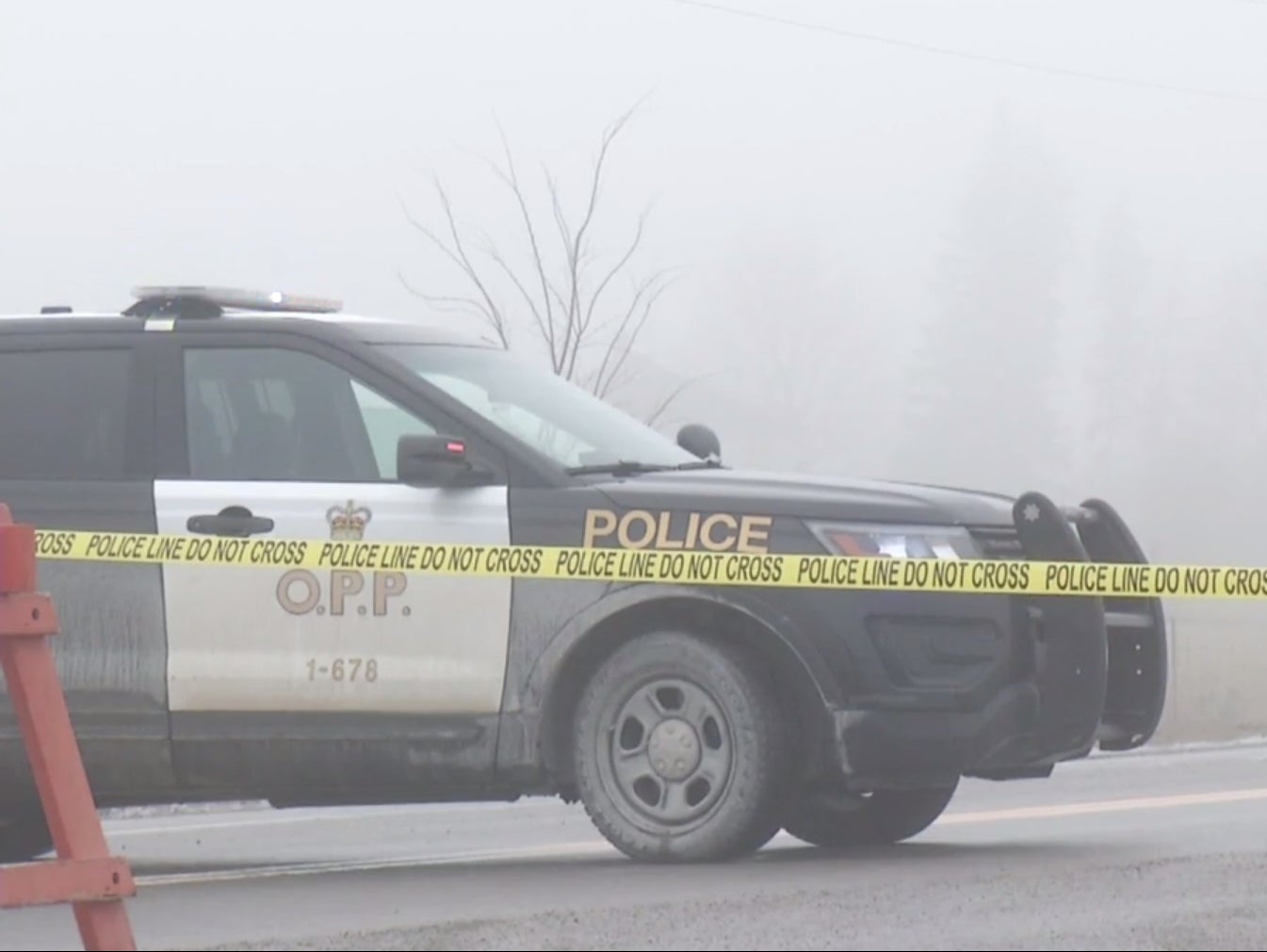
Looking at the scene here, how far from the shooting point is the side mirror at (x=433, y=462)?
25.6 feet

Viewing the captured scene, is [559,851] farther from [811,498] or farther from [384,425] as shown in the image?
[811,498]

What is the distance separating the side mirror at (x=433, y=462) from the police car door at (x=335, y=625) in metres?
0.05

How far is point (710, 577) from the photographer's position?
765 centimetres

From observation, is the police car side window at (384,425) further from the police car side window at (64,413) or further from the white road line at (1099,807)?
the white road line at (1099,807)

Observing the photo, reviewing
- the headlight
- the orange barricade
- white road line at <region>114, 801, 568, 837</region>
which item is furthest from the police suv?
white road line at <region>114, 801, 568, 837</region>

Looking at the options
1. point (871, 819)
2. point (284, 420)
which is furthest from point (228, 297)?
point (871, 819)

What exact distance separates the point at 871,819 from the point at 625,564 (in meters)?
1.56

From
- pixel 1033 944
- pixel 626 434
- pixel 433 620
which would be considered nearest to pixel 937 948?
pixel 1033 944

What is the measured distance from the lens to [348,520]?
7.97 m

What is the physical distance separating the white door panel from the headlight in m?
0.98

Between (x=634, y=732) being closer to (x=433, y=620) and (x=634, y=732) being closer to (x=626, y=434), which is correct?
(x=433, y=620)

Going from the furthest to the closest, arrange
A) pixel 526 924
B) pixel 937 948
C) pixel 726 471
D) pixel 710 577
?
pixel 726 471, pixel 710 577, pixel 526 924, pixel 937 948

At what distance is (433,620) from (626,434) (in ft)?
3.64

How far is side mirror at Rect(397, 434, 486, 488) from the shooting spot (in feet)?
25.6
